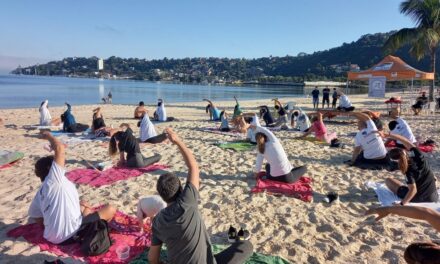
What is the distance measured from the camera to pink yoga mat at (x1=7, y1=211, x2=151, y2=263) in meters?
3.69

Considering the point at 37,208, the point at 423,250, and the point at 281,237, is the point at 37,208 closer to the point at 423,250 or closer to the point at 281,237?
the point at 281,237

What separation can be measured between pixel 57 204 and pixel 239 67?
170614 mm

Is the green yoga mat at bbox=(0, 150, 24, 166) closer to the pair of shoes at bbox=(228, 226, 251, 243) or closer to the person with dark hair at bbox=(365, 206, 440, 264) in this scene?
the pair of shoes at bbox=(228, 226, 251, 243)

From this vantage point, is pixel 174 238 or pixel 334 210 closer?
pixel 174 238

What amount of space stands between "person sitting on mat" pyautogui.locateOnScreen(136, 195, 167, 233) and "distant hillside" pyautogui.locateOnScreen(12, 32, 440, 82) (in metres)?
95.1

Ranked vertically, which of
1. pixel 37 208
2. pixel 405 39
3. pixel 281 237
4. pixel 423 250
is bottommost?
pixel 281 237

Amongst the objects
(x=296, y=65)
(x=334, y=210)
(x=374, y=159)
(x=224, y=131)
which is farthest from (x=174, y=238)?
(x=296, y=65)

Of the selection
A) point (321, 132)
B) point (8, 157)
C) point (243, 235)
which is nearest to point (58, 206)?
point (243, 235)

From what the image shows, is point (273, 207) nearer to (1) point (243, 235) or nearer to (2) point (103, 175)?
(1) point (243, 235)

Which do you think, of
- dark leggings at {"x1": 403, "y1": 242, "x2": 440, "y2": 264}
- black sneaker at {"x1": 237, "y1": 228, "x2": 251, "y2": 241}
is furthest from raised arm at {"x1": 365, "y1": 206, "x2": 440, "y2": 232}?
black sneaker at {"x1": 237, "y1": 228, "x2": 251, "y2": 241}

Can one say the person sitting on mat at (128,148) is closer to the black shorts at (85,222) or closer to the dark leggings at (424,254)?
the black shorts at (85,222)

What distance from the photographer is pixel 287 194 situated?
5.63 meters

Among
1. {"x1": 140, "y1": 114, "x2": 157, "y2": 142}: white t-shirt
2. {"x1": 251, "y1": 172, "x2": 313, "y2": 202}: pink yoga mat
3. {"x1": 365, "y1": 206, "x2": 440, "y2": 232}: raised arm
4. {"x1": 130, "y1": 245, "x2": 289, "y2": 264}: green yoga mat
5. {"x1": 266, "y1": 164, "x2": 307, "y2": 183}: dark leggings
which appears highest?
{"x1": 365, "y1": 206, "x2": 440, "y2": 232}: raised arm

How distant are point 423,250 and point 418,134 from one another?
10864mm
